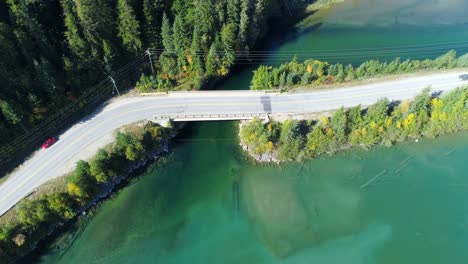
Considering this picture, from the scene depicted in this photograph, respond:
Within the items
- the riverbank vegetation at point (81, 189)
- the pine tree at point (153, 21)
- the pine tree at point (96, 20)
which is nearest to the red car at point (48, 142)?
the riverbank vegetation at point (81, 189)

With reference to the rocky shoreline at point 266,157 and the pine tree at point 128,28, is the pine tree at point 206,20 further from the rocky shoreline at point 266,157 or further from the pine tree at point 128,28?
the rocky shoreline at point 266,157

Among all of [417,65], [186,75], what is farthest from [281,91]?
[417,65]

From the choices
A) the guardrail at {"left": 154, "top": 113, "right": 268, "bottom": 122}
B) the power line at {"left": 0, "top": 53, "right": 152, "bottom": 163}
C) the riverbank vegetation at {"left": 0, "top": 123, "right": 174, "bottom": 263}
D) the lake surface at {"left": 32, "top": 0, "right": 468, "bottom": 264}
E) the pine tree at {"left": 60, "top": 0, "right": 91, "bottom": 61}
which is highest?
the pine tree at {"left": 60, "top": 0, "right": 91, "bottom": 61}

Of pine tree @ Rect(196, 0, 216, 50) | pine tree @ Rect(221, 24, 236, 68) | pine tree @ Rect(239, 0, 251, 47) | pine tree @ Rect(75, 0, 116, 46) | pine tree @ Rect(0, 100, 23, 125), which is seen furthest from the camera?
pine tree @ Rect(239, 0, 251, 47)

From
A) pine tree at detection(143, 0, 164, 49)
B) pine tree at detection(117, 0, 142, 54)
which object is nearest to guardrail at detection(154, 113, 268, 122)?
pine tree at detection(117, 0, 142, 54)

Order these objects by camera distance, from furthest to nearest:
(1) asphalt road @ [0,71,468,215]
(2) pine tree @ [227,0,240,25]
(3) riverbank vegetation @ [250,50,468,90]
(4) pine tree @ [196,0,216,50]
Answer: (2) pine tree @ [227,0,240,25], (4) pine tree @ [196,0,216,50], (3) riverbank vegetation @ [250,50,468,90], (1) asphalt road @ [0,71,468,215]

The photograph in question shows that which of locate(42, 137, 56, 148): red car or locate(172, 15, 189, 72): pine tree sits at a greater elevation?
locate(172, 15, 189, 72): pine tree

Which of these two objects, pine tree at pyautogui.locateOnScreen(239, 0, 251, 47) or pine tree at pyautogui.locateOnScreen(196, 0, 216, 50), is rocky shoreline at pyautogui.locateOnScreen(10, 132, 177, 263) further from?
pine tree at pyautogui.locateOnScreen(239, 0, 251, 47)
